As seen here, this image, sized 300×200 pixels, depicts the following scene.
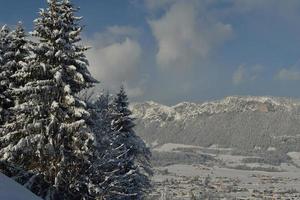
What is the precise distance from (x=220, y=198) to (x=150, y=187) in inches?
5836

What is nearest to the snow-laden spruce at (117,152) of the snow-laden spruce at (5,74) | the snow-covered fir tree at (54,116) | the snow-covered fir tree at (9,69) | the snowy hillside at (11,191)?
the snow-covered fir tree at (54,116)

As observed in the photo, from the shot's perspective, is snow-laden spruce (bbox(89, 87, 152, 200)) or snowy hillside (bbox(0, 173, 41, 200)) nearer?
snowy hillside (bbox(0, 173, 41, 200))

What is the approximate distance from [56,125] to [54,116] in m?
0.46

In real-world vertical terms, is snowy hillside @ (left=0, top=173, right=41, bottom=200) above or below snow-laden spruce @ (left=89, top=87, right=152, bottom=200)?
below

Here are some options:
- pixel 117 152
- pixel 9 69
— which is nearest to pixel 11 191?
pixel 117 152

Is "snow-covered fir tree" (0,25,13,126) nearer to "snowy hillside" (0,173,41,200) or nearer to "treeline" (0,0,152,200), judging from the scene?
"treeline" (0,0,152,200)

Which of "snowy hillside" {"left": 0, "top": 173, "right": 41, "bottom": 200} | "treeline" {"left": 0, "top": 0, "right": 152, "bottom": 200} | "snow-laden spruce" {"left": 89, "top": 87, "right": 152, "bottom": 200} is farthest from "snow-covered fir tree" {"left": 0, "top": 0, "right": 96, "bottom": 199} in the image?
"snowy hillside" {"left": 0, "top": 173, "right": 41, "bottom": 200}

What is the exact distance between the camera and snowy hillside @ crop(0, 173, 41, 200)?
47.9 ft

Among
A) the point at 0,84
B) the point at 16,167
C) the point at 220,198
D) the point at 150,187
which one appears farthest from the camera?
the point at 220,198

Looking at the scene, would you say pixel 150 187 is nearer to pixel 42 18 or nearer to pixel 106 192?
pixel 106 192

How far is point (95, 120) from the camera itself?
25219mm

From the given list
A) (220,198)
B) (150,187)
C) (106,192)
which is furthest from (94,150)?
(220,198)

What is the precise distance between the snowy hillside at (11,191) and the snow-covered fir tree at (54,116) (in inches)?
230

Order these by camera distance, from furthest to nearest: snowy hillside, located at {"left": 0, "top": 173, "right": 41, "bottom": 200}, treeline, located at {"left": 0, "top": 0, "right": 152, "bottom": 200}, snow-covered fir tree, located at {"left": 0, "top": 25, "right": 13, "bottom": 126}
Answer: snow-covered fir tree, located at {"left": 0, "top": 25, "right": 13, "bottom": 126} < treeline, located at {"left": 0, "top": 0, "right": 152, "bottom": 200} < snowy hillside, located at {"left": 0, "top": 173, "right": 41, "bottom": 200}
